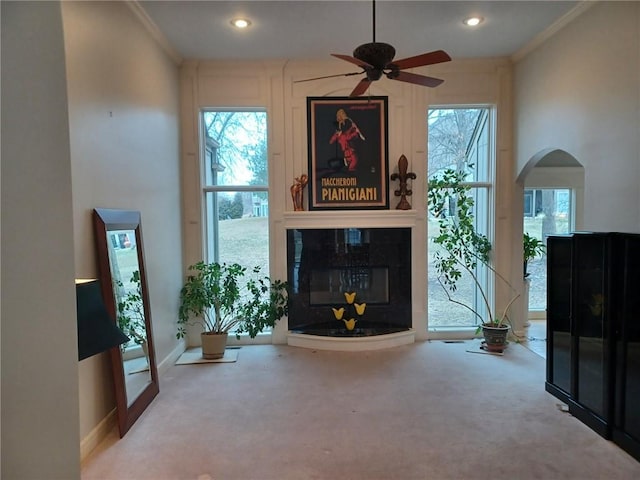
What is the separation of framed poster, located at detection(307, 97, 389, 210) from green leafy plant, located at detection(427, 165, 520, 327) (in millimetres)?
716

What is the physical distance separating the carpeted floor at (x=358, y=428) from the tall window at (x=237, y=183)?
5.00ft

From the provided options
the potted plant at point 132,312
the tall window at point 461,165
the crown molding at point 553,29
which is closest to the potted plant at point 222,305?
the potted plant at point 132,312

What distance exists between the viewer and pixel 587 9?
3424 millimetres

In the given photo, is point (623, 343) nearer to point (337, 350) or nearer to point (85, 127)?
point (337, 350)

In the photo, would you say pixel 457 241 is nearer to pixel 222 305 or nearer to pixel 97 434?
pixel 222 305

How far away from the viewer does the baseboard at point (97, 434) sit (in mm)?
2484

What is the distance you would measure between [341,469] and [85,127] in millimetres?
2678

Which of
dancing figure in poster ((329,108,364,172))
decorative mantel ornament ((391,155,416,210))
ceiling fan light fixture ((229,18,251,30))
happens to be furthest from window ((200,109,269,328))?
decorative mantel ornament ((391,155,416,210))

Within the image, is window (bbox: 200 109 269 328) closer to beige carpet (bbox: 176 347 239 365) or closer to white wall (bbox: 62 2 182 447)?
white wall (bbox: 62 2 182 447)

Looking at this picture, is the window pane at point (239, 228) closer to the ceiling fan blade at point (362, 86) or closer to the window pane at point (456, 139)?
the ceiling fan blade at point (362, 86)

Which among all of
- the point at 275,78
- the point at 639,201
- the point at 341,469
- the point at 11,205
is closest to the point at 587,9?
the point at 639,201

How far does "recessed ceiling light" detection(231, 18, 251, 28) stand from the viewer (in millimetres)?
3697

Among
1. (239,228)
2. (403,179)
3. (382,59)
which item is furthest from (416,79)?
(239,228)

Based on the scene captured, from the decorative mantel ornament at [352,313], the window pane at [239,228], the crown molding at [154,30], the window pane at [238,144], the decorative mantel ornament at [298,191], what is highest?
the crown molding at [154,30]
